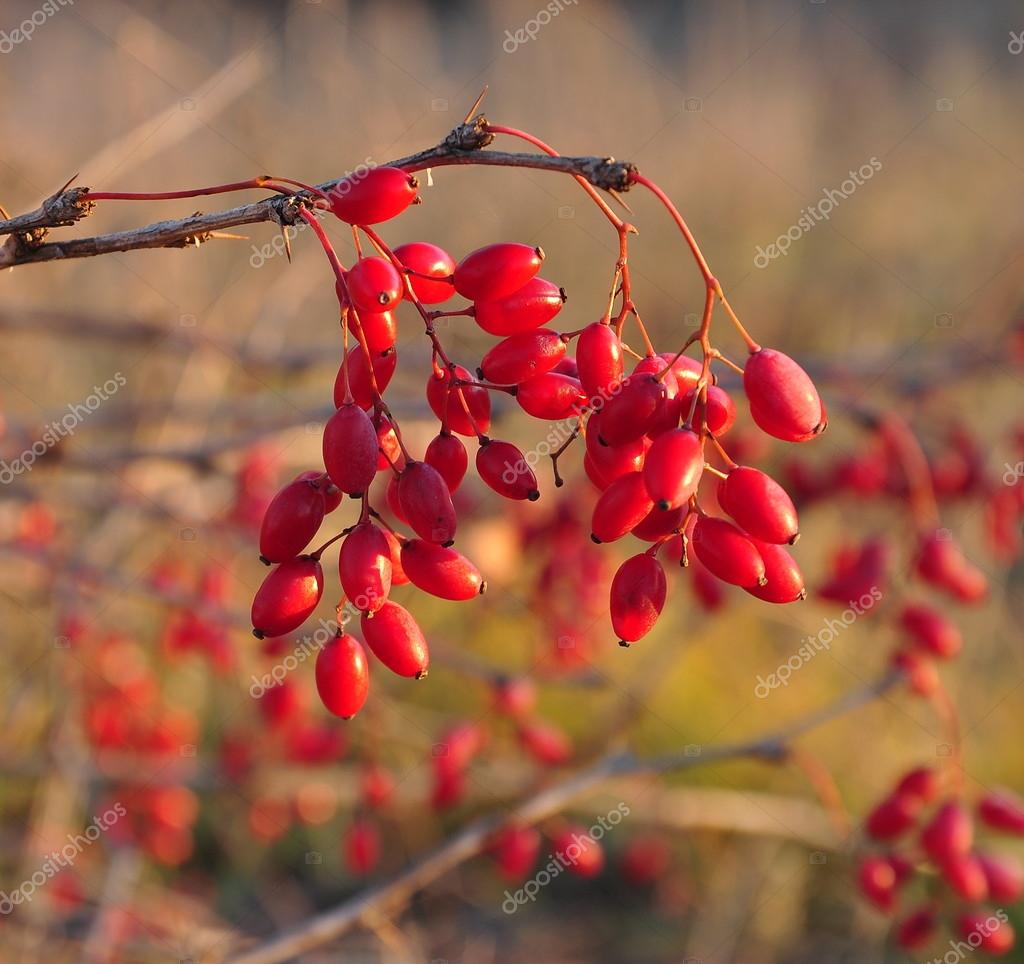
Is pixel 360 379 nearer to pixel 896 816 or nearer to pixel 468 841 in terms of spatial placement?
pixel 468 841

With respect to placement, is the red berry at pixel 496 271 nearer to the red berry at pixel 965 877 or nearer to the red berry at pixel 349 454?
the red berry at pixel 349 454

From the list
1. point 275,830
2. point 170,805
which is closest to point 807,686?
point 275,830

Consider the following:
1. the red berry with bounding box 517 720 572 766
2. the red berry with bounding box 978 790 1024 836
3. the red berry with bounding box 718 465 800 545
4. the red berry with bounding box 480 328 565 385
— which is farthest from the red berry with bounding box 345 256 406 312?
the red berry with bounding box 517 720 572 766

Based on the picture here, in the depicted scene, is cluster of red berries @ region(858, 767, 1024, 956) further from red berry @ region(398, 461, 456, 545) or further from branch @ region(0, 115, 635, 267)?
branch @ region(0, 115, 635, 267)

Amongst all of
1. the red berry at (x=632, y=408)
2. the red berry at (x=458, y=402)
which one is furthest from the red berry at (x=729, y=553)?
the red berry at (x=458, y=402)

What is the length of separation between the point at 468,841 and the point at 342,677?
0.80 meters

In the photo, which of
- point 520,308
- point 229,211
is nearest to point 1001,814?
point 520,308

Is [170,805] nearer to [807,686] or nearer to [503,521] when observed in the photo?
[503,521]

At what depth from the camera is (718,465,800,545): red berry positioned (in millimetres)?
903

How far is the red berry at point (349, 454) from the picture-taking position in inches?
33.2

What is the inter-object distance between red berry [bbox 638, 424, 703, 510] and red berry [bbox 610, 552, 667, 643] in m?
0.12

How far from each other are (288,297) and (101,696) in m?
1.28

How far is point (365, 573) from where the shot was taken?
89 centimetres

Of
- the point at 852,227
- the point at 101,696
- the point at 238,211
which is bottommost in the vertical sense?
the point at 852,227
